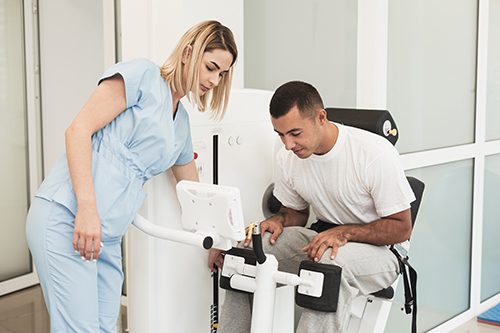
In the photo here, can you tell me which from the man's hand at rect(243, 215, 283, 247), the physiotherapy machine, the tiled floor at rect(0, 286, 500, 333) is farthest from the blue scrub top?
the tiled floor at rect(0, 286, 500, 333)

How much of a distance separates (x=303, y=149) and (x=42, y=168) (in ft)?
8.04

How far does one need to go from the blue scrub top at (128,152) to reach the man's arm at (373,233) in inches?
21.7

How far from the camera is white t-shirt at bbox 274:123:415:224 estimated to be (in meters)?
2.14

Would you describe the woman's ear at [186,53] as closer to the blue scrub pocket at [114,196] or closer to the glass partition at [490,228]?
Answer: the blue scrub pocket at [114,196]

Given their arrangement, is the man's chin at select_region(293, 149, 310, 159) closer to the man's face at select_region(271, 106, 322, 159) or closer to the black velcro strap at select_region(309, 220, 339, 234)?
the man's face at select_region(271, 106, 322, 159)

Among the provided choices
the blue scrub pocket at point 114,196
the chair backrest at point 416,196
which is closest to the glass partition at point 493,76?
the chair backrest at point 416,196

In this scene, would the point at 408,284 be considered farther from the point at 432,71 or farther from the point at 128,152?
the point at 432,71

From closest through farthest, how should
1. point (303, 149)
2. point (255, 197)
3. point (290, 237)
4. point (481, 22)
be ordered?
point (303, 149), point (290, 237), point (255, 197), point (481, 22)

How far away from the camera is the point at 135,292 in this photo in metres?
2.22

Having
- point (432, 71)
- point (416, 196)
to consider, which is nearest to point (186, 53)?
point (416, 196)

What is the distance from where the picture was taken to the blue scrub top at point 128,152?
6.20ft

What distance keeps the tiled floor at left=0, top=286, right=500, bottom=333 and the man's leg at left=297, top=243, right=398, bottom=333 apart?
1.50m

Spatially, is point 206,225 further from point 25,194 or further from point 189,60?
point 25,194

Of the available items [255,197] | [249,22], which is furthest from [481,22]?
[255,197]
